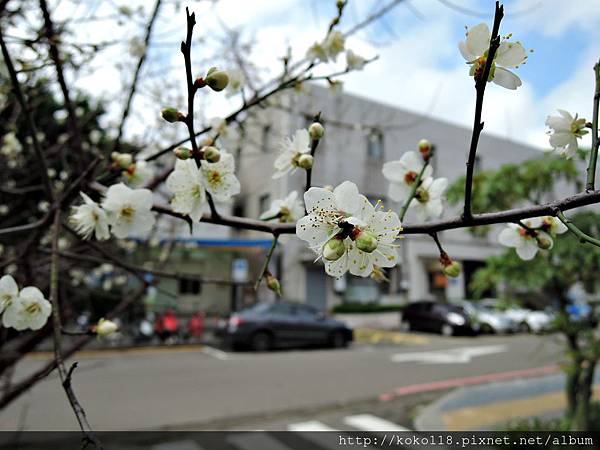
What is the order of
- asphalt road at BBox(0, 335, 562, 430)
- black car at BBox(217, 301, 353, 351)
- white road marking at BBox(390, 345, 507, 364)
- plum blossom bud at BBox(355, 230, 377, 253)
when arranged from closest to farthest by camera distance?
plum blossom bud at BBox(355, 230, 377, 253) → asphalt road at BBox(0, 335, 562, 430) → white road marking at BBox(390, 345, 507, 364) → black car at BBox(217, 301, 353, 351)

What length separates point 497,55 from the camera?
2.85 feet

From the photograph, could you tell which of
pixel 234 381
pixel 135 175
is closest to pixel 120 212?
pixel 135 175

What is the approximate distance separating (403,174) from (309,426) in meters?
4.34

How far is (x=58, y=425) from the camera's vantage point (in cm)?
490

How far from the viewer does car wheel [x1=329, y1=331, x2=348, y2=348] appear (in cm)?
1193

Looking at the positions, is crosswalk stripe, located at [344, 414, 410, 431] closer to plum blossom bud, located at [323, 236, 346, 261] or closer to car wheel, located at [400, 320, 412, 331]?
plum blossom bud, located at [323, 236, 346, 261]

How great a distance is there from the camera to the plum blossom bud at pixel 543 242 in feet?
3.65

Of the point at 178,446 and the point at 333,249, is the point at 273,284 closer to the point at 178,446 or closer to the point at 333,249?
the point at 333,249

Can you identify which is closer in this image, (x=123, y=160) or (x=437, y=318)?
(x=123, y=160)

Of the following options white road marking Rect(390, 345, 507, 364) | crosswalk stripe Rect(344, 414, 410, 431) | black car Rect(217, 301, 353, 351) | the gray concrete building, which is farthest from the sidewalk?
the gray concrete building

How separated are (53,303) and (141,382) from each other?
6934 mm

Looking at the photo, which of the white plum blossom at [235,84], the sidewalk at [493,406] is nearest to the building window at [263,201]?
the sidewalk at [493,406]

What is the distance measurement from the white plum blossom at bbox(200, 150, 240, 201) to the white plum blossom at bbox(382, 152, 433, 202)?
0.49 metres

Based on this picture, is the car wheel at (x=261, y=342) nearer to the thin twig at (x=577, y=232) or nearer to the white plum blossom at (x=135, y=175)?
the white plum blossom at (x=135, y=175)
